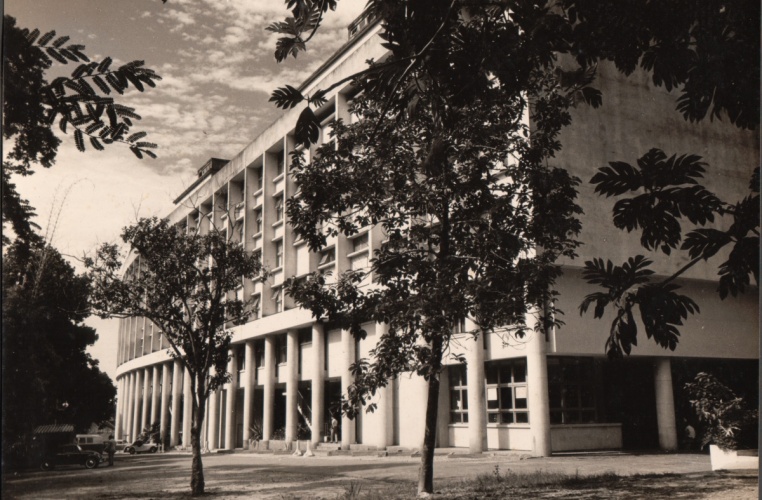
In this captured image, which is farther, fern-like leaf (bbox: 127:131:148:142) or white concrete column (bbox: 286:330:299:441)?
white concrete column (bbox: 286:330:299:441)

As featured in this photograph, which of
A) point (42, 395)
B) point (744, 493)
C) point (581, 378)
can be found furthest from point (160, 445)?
point (744, 493)

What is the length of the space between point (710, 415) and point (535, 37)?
322 inches

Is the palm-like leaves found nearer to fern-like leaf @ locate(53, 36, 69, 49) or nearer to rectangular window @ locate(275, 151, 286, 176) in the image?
fern-like leaf @ locate(53, 36, 69, 49)

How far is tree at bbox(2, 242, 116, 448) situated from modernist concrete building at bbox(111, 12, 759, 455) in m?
2.25

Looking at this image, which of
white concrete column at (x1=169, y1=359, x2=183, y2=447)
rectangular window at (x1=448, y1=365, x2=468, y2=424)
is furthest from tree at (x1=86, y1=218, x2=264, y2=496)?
rectangular window at (x1=448, y1=365, x2=468, y2=424)

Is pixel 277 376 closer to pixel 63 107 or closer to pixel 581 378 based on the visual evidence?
pixel 581 378

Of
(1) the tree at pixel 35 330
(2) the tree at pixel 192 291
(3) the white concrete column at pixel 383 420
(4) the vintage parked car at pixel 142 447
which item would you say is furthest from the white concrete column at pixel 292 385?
(1) the tree at pixel 35 330

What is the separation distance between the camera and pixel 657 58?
4.24 m

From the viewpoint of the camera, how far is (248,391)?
→ 1026 inches

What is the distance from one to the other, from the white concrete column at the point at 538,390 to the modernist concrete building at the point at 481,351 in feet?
0.12

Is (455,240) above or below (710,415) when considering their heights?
above

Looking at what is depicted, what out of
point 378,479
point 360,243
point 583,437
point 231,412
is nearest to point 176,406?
point 231,412

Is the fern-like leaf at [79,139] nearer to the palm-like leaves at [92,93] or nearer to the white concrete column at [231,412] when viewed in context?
the palm-like leaves at [92,93]

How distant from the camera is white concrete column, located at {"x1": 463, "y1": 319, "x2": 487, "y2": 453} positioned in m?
19.1
